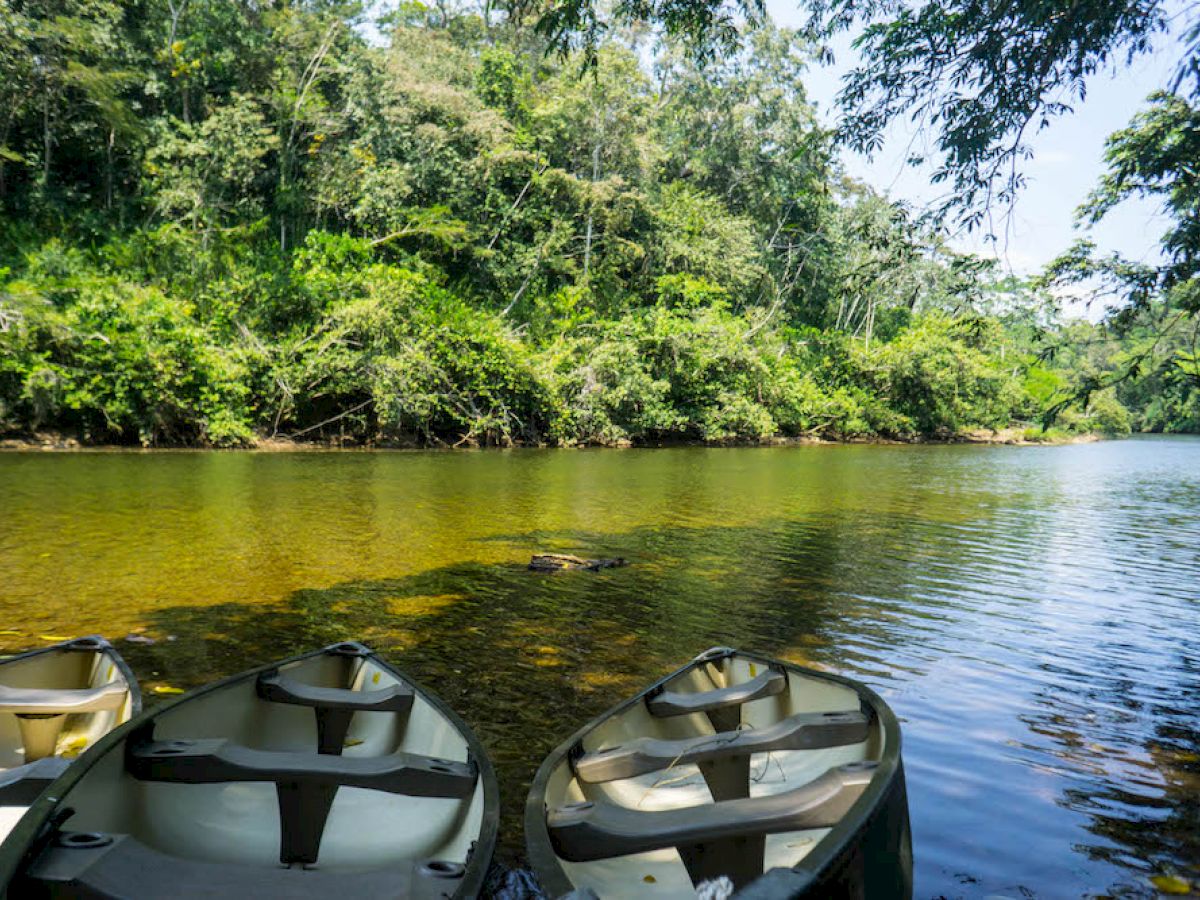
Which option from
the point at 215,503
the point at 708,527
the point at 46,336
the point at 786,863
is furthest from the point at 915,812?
the point at 46,336

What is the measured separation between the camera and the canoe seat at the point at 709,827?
7.37 ft

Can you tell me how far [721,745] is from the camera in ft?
9.82

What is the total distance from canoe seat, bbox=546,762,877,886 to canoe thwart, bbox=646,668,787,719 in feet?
3.59

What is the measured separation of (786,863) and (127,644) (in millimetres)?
5029

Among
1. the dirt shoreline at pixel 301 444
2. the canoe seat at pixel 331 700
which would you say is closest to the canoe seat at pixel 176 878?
the canoe seat at pixel 331 700

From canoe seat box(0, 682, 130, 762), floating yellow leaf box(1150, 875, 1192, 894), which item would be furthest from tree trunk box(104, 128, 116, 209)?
floating yellow leaf box(1150, 875, 1192, 894)

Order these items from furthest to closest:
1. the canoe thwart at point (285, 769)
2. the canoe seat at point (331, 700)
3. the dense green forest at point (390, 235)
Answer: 1. the dense green forest at point (390, 235)
2. the canoe seat at point (331, 700)
3. the canoe thwart at point (285, 769)

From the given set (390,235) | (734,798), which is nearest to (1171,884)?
(734,798)

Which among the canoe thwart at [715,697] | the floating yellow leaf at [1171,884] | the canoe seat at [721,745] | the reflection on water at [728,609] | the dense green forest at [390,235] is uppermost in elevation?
the dense green forest at [390,235]

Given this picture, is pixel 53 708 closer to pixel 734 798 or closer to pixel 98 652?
pixel 98 652

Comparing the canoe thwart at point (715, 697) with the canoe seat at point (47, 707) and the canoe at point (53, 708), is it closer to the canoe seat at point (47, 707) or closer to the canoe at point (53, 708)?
the canoe at point (53, 708)

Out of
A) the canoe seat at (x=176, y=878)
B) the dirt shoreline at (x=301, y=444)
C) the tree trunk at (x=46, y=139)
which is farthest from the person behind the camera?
the tree trunk at (x=46, y=139)

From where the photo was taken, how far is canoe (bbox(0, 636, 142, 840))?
2658 mm

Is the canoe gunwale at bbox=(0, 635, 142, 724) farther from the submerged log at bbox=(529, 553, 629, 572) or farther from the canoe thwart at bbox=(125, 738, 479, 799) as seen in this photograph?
the submerged log at bbox=(529, 553, 629, 572)
